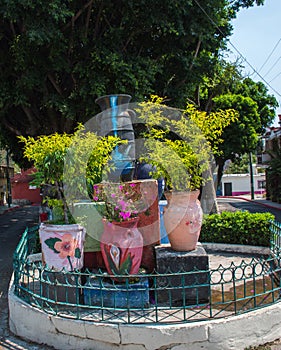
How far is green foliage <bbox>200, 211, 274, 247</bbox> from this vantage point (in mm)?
7680

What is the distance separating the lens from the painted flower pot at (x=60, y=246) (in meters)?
4.71

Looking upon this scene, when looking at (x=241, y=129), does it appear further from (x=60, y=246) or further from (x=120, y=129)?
(x=60, y=246)

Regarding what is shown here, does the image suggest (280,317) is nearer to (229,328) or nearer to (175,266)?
(229,328)

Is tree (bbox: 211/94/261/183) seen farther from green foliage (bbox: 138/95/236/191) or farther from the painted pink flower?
the painted pink flower

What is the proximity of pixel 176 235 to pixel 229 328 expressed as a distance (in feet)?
4.56

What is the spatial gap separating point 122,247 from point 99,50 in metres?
7.28

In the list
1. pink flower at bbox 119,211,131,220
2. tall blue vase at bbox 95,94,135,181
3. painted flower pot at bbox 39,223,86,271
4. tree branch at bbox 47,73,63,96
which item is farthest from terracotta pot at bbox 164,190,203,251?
tree branch at bbox 47,73,63,96

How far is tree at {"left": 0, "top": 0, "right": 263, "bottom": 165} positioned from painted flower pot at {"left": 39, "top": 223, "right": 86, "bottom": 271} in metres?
5.82

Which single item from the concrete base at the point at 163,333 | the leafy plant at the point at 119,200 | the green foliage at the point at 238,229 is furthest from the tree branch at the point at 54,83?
the concrete base at the point at 163,333

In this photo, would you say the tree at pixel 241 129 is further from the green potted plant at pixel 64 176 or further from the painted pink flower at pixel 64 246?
the painted pink flower at pixel 64 246

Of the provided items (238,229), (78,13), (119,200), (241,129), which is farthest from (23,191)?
(119,200)

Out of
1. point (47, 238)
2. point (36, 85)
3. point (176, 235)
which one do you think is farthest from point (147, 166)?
point (36, 85)

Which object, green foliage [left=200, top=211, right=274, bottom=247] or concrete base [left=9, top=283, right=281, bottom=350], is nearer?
concrete base [left=9, top=283, right=281, bottom=350]

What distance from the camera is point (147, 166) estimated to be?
22.7ft
